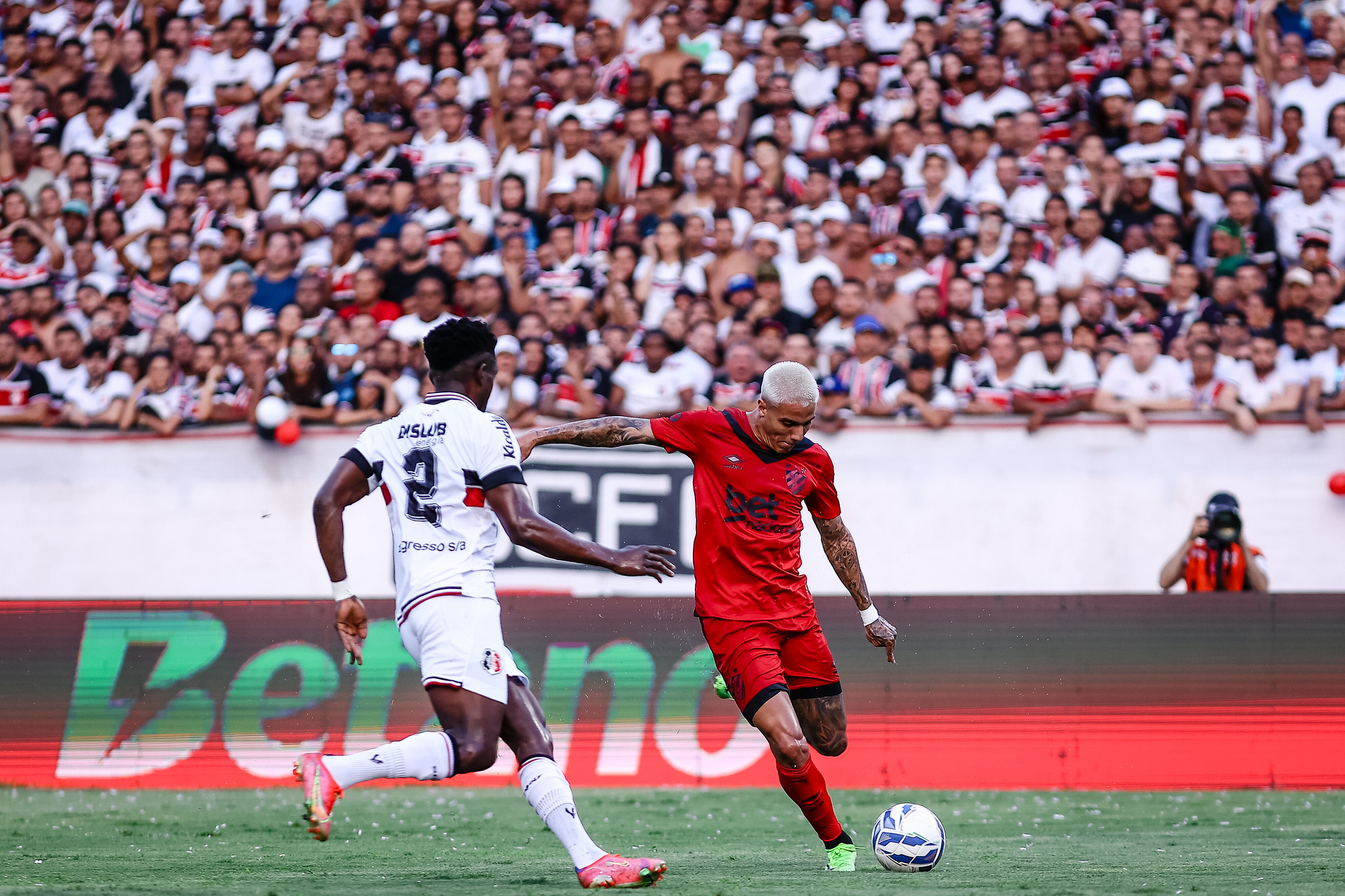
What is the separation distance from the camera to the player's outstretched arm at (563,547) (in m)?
5.98

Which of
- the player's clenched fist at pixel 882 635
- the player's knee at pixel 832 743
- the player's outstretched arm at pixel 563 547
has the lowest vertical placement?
the player's knee at pixel 832 743

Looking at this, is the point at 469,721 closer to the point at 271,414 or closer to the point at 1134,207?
the point at 271,414

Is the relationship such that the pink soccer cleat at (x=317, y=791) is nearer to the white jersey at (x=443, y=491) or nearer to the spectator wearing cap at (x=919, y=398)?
the white jersey at (x=443, y=491)

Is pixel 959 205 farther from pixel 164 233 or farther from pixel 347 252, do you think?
pixel 164 233

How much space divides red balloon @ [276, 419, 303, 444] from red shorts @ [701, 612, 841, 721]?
6.67 m

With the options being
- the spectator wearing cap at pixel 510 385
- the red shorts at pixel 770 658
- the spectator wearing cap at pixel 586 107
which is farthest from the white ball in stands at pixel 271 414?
the red shorts at pixel 770 658

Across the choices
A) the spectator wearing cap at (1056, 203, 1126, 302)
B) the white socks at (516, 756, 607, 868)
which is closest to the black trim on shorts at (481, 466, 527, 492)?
the white socks at (516, 756, 607, 868)

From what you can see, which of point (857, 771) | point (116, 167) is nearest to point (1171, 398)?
point (857, 771)

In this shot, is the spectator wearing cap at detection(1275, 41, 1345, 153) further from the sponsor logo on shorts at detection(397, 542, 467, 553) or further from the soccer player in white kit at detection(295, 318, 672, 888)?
the sponsor logo on shorts at detection(397, 542, 467, 553)

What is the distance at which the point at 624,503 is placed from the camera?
13.1 m

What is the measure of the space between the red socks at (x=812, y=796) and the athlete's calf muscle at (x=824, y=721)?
1.17 feet

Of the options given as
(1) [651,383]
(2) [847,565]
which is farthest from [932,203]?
(2) [847,565]

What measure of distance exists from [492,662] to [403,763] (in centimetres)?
53

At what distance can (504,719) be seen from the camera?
6.41 m
